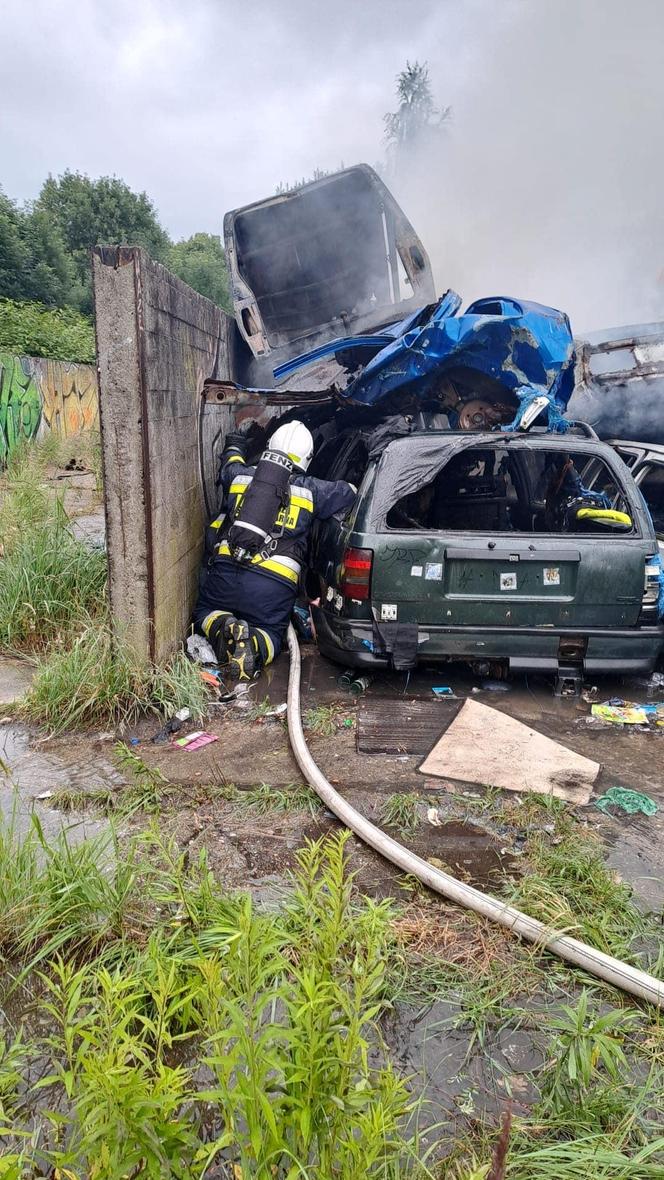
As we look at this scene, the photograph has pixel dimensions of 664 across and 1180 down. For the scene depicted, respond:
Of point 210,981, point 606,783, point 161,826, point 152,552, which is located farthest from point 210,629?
point 210,981

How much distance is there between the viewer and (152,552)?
418 cm

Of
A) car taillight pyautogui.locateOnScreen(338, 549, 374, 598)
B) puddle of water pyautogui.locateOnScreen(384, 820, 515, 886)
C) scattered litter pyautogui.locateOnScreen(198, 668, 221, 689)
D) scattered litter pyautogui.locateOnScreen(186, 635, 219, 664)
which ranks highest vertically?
car taillight pyautogui.locateOnScreen(338, 549, 374, 598)

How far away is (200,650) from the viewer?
4.92 m

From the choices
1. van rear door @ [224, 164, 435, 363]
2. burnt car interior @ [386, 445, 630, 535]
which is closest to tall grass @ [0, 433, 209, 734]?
burnt car interior @ [386, 445, 630, 535]

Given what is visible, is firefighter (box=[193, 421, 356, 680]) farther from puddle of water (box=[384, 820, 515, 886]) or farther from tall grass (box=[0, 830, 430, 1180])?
tall grass (box=[0, 830, 430, 1180])

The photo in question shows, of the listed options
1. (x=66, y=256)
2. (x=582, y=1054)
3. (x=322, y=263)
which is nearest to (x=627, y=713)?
(x=582, y=1054)

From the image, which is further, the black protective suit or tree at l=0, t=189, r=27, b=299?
tree at l=0, t=189, r=27, b=299

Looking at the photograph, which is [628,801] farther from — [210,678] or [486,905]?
[210,678]

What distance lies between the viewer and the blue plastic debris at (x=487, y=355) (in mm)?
5340

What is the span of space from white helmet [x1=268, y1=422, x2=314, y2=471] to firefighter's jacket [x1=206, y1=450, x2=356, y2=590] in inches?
4.0

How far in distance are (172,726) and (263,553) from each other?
1.40 meters

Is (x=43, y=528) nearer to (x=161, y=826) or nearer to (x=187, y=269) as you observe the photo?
(x=161, y=826)

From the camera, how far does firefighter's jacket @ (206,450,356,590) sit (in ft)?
16.3

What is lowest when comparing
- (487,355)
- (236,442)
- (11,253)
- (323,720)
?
(323,720)
